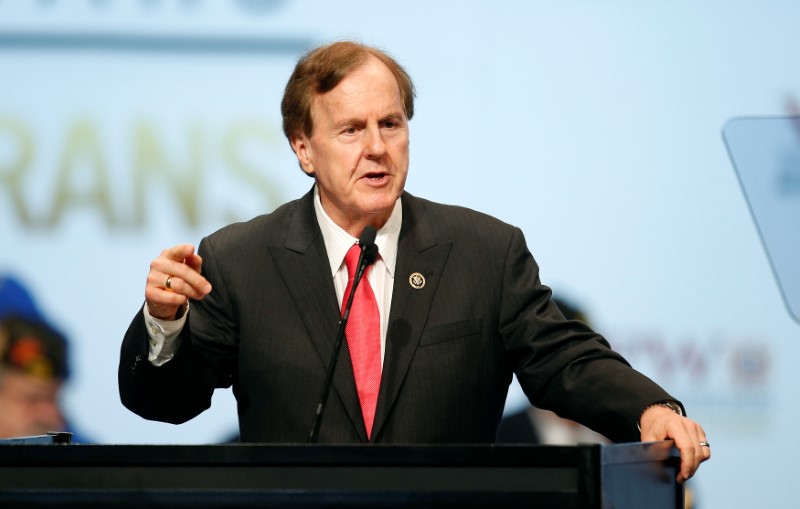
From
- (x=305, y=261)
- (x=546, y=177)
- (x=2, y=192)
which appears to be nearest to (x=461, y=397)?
(x=305, y=261)

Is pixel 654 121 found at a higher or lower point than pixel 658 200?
higher

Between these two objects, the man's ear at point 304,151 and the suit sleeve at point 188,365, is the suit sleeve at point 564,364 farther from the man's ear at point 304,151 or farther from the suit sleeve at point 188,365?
the suit sleeve at point 188,365

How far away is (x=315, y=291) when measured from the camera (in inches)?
87.7

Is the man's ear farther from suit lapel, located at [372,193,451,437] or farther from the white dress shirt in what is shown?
suit lapel, located at [372,193,451,437]

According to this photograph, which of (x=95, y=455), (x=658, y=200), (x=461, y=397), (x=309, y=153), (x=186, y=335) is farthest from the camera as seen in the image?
(x=658, y=200)

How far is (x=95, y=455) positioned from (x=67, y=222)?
7.03 feet

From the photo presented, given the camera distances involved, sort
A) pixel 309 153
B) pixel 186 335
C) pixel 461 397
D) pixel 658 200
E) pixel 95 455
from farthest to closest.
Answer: pixel 658 200
pixel 309 153
pixel 461 397
pixel 186 335
pixel 95 455

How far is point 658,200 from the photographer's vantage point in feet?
11.3

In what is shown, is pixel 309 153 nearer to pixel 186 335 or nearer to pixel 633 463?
pixel 186 335

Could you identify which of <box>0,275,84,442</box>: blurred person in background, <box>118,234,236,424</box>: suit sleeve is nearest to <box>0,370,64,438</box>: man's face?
<box>0,275,84,442</box>: blurred person in background

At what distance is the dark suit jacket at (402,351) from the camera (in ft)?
6.88

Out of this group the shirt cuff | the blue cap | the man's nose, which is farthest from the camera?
the blue cap

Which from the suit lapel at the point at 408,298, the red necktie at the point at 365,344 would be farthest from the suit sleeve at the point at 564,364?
the red necktie at the point at 365,344

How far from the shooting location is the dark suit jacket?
210 cm
